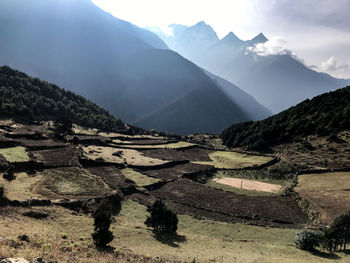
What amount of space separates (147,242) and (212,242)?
27.7ft

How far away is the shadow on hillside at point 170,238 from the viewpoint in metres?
32.9

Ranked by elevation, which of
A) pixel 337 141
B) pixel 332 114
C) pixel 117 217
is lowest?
pixel 117 217

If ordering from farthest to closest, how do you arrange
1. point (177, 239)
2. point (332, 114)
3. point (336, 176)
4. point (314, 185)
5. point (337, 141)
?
point (332, 114) < point (337, 141) < point (336, 176) < point (314, 185) < point (177, 239)

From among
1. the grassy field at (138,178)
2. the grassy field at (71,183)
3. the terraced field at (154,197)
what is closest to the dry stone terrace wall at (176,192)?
the terraced field at (154,197)

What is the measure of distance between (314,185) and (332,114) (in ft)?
204

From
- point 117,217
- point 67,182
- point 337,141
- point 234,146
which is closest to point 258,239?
point 117,217

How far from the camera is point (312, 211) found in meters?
49.2

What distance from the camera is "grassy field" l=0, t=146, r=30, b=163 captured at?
55.5 m

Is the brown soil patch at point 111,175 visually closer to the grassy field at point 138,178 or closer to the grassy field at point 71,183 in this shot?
the grassy field at point 138,178

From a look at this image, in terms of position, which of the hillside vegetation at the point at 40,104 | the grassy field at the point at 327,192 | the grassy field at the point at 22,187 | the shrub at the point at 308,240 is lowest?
the grassy field at the point at 22,187

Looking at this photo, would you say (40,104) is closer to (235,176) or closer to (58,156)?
(58,156)

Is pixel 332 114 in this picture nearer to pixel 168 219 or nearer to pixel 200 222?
pixel 200 222

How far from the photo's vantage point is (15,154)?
200 feet

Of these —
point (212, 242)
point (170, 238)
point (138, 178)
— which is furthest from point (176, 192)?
point (212, 242)
